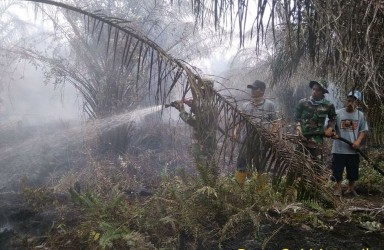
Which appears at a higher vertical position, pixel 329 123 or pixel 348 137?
pixel 329 123

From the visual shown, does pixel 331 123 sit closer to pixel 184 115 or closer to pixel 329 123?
pixel 329 123

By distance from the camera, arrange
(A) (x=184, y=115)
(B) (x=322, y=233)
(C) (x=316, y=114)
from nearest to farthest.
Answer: (B) (x=322, y=233), (A) (x=184, y=115), (C) (x=316, y=114)

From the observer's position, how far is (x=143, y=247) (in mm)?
3779

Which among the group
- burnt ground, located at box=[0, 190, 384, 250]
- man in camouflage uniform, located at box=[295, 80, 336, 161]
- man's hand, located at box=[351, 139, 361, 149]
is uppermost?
man in camouflage uniform, located at box=[295, 80, 336, 161]

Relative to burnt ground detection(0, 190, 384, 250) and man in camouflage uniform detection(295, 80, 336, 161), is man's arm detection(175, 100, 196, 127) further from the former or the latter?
man in camouflage uniform detection(295, 80, 336, 161)

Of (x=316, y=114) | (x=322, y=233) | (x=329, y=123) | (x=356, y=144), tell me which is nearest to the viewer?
(x=322, y=233)

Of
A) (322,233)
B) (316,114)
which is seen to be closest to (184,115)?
(322,233)

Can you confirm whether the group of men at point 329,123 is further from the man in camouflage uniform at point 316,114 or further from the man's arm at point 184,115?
the man's arm at point 184,115

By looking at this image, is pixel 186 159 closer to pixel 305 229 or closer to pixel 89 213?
pixel 89 213

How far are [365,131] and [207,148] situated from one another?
84.0 inches

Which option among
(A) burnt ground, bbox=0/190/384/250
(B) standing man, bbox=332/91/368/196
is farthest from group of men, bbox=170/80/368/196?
(A) burnt ground, bbox=0/190/384/250

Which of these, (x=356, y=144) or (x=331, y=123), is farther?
(x=331, y=123)

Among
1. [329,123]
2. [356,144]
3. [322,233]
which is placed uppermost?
[329,123]

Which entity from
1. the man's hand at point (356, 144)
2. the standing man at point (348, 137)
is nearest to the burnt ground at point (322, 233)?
the man's hand at point (356, 144)
